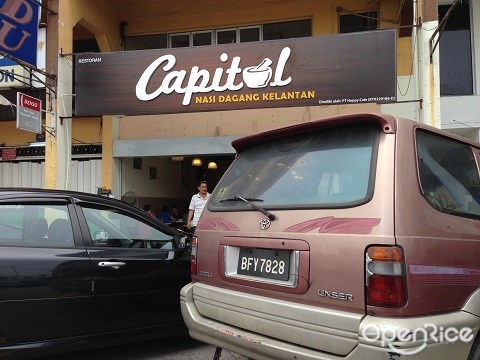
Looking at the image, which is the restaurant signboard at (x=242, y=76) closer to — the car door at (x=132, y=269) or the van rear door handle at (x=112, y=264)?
the car door at (x=132, y=269)

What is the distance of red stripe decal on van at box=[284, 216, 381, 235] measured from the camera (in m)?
2.33

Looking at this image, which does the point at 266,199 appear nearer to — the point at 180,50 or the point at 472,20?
the point at 180,50

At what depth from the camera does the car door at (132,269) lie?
382 centimetres

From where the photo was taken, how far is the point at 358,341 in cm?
222

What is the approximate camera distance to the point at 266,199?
293 centimetres

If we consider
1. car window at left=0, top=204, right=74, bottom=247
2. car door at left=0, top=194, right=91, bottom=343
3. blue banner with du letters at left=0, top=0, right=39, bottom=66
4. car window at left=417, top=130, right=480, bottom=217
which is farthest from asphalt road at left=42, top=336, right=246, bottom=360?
blue banner with du letters at left=0, top=0, right=39, bottom=66

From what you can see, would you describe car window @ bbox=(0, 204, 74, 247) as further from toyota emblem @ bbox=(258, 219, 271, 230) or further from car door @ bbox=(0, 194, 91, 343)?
toyota emblem @ bbox=(258, 219, 271, 230)

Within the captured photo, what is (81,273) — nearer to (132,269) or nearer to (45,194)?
(132,269)

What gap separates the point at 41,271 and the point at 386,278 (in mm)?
2633

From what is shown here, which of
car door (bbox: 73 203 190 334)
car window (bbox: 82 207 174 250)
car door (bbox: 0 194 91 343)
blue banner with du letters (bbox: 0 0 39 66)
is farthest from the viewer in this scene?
blue banner with du letters (bbox: 0 0 39 66)

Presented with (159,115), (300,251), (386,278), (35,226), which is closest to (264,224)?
(300,251)

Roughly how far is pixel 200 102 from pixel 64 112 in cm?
291

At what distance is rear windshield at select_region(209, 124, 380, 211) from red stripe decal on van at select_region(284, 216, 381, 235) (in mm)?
101

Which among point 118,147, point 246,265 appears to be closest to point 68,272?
point 246,265
